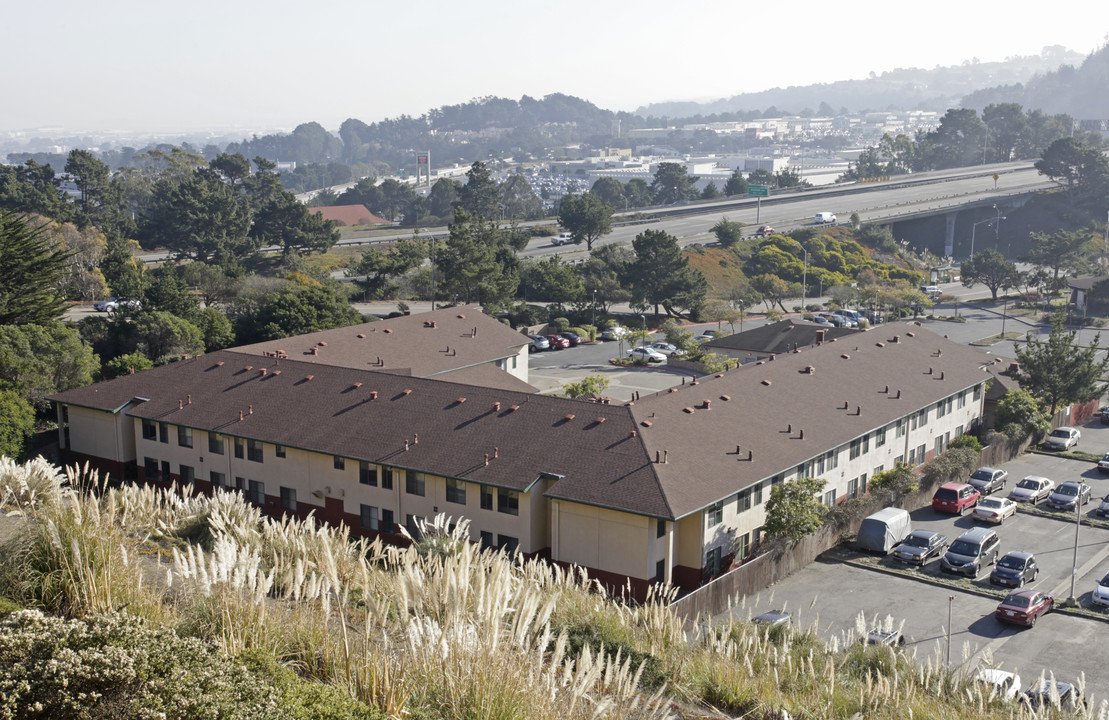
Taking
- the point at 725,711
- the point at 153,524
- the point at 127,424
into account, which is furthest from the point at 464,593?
the point at 127,424

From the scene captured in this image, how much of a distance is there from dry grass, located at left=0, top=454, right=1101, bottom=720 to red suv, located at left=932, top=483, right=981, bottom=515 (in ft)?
77.0

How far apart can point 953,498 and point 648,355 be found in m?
34.9

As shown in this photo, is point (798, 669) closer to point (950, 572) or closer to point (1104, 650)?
point (1104, 650)

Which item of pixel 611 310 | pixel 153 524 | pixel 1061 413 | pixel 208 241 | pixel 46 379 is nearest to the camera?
pixel 153 524

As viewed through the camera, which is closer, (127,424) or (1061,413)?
(127,424)

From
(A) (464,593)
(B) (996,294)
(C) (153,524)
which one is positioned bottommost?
(B) (996,294)

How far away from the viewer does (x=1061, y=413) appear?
5872cm

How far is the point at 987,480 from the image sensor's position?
46844 millimetres

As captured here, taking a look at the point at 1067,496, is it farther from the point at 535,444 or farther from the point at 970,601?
the point at 535,444

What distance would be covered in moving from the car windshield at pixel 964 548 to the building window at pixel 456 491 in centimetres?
1777

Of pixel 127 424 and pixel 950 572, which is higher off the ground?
pixel 127 424

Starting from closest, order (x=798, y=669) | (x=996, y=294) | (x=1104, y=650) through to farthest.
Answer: (x=798, y=669)
(x=1104, y=650)
(x=996, y=294)

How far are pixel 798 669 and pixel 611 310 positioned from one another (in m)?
80.9

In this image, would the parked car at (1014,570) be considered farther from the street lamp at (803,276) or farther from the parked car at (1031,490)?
the street lamp at (803,276)
